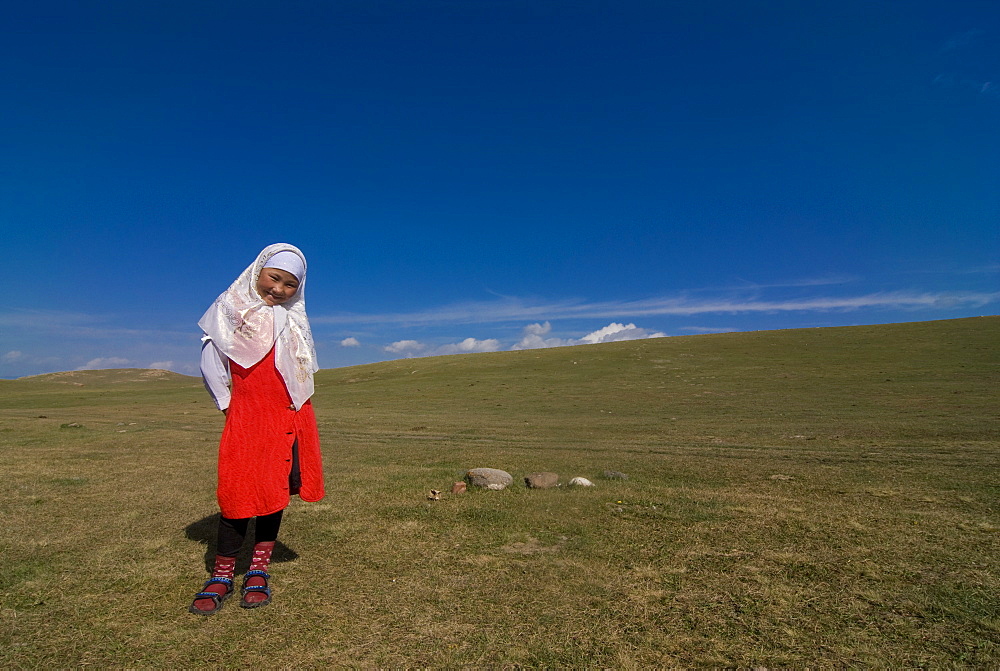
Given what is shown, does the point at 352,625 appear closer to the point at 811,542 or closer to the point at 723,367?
the point at 811,542

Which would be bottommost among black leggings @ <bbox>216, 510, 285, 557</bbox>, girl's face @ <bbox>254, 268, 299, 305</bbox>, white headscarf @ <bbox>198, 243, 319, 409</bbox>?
black leggings @ <bbox>216, 510, 285, 557</bbox>

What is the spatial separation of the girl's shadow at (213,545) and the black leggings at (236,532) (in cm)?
81

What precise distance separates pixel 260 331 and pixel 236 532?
5.85ft

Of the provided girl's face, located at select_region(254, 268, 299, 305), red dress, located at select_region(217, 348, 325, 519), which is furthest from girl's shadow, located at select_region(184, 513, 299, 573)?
girl's face, located at select_region(254, 268, 299, 305)

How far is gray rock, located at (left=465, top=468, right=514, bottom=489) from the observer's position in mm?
8359

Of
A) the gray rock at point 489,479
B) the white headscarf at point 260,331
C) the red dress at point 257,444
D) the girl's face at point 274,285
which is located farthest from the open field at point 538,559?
the girl's face at point 274,285

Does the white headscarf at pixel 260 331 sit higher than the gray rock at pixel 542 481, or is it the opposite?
the white headscarf at pixel 260 331

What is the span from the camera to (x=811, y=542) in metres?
5.58

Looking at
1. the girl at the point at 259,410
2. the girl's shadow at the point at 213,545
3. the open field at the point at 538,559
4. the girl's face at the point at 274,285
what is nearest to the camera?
the open field at the point at 538,559

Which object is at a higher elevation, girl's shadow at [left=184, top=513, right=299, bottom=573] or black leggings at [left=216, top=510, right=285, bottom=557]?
black leggings at [left=216, top=510, right=285, bottom=557]

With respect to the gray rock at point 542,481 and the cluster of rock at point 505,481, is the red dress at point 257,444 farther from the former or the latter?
the gray rock at point 542,481

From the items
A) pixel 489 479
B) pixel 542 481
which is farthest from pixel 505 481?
pixel 542 481

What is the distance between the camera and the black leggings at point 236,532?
447 centimetres

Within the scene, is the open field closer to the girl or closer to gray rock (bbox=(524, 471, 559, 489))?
gray rock (bbox=(524, 471, 559, 489))
